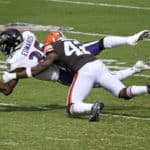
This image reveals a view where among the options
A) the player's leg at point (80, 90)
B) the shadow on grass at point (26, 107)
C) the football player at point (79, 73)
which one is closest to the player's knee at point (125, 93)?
the football player at point (79, 73)

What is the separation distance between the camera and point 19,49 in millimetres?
12820

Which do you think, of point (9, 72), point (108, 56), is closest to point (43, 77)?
point (9, 72)

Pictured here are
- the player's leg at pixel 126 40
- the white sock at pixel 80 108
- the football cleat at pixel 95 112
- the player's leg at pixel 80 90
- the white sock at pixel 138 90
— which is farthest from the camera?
the player's leg at pixel 126 40

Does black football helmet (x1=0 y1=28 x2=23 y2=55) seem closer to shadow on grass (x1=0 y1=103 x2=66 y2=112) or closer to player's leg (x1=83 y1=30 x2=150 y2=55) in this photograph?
shadow on grass (x1=0 y1=103 x2=66 y2=112)

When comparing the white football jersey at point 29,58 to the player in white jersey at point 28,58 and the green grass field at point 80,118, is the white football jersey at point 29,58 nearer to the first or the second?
the player in white jersey at point 28,58

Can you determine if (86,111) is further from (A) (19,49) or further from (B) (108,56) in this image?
(B) (108,56)

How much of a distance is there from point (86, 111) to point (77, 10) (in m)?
13.2

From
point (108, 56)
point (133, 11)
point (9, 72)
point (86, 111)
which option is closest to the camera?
point (86, 111)

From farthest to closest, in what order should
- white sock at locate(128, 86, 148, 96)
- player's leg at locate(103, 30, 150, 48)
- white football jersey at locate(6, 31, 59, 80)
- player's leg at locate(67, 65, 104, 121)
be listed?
player's leg at locate(103, 30, 150, 48) → white football jersey at locate(6, 31, 59, 80) → white sock at locate(128, 86, 148, 96) → player's leg at locate(67, 65, 104, 121)

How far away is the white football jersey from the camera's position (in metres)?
12.8

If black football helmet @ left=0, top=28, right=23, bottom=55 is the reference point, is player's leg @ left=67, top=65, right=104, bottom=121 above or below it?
below

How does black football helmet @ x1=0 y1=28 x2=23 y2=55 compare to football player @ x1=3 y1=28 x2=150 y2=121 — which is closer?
football player @ x1=3 y1=28 x2=150 y2=121

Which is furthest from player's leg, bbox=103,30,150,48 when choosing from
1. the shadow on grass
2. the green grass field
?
the shadow on grass

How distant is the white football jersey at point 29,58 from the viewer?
1276cm
